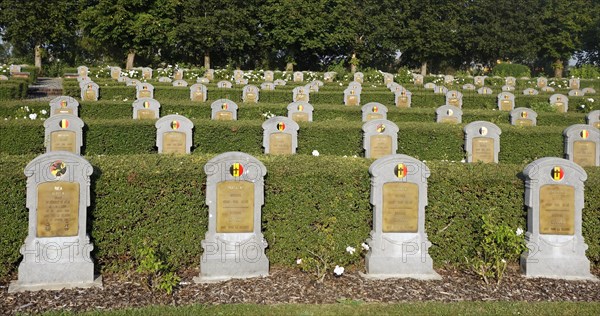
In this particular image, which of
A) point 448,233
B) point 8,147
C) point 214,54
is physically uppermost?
point 214,54

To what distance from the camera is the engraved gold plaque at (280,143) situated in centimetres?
1300

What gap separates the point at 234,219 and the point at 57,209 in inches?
79.9

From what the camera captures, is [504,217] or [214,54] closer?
[504,217]

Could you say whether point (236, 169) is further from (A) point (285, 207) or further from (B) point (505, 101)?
(B) point (505, 101)

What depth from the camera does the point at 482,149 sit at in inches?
515

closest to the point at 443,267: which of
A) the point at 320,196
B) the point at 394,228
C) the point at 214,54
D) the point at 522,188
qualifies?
the point at 394,228

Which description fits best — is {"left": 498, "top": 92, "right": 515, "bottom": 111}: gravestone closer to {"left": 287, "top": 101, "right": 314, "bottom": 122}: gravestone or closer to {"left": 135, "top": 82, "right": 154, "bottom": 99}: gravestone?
{"left": 287, "top": 101, "right": 314, "bottom": 122}: gravestone

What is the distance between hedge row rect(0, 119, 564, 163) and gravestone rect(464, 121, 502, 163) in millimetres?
215

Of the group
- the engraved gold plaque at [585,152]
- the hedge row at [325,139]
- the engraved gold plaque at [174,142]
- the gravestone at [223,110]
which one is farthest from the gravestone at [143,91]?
the engraved gold plaque at [585,152]

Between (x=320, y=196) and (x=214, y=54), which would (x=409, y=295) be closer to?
Result: (x=320, y=196)

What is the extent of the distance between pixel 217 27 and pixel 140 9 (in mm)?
7131

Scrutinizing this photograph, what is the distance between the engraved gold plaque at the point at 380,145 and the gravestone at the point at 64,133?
21.8 feet

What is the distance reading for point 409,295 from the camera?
20.2 feet

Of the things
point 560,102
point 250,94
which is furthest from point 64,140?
point 560,102
